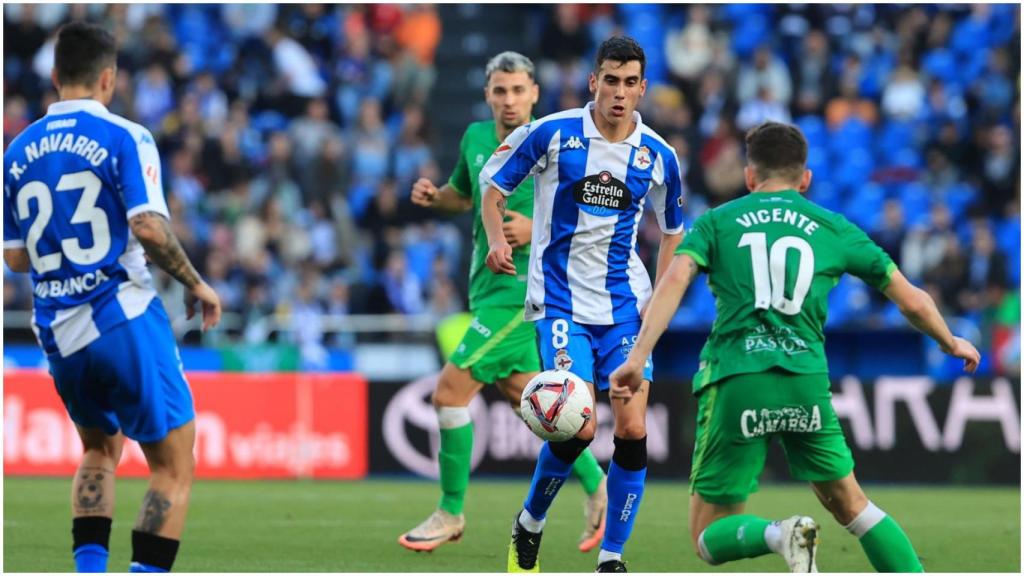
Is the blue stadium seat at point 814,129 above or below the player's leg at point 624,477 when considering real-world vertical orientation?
above

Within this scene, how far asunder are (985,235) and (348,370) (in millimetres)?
6982

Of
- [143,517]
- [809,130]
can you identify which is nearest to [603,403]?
[809,130]

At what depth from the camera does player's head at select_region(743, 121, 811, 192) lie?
22.0 feet

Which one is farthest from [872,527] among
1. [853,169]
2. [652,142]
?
[853,169]

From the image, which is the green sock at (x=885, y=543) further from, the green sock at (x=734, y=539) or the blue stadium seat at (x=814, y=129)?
the blue stadium seat at (x=814, y=129)

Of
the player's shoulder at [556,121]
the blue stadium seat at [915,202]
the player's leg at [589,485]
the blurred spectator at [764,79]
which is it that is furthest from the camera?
the blurred spectator at [764,79]

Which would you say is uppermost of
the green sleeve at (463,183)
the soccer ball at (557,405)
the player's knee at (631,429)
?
the green sleeve at (463,183)

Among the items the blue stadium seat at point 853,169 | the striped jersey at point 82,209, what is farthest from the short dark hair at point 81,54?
the blue stadium seat at point 853,169

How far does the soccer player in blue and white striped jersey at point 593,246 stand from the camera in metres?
7.85

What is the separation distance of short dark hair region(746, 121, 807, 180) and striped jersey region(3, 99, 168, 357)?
231cm

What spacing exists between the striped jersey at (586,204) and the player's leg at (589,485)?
149cm

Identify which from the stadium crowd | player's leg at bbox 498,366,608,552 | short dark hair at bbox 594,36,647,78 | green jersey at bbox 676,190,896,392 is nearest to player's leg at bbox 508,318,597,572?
short dark hair at bbox 594,36,647,78

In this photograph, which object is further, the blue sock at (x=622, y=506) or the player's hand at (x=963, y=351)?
the blue sock at (x=622, y=506)

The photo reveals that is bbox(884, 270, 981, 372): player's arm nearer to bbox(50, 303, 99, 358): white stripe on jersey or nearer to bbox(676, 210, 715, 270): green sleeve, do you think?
bbox(676, 210, 715, 270): green sleeve
